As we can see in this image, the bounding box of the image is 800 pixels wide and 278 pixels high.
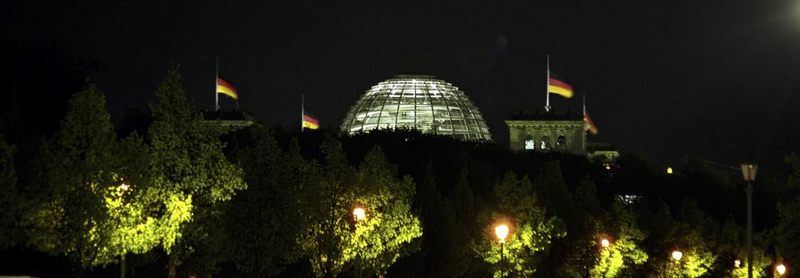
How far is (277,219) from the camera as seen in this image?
157 ft

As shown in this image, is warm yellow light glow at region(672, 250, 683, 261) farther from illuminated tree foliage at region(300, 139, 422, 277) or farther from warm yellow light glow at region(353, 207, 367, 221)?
warm yellow light glow at region(353, 207, 367, 221)

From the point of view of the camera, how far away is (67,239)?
39156mm

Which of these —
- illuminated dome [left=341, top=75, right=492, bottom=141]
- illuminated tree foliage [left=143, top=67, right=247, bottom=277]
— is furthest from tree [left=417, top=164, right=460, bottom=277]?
illuminated dome [left=341, top=75, right=492, bottom=141]

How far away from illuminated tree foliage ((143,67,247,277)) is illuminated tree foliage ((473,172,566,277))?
18.3 meters

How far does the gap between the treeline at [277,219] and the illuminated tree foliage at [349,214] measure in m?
0.06

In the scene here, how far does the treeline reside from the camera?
39250 millimetres

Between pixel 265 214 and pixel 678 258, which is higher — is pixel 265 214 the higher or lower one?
the higher one

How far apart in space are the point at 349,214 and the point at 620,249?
22.5 metres

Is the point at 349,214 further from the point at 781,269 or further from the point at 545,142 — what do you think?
the point at 545,142

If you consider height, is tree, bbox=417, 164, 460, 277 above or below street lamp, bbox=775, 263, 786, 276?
above

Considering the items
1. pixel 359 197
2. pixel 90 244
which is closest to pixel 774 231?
pixel 359 197

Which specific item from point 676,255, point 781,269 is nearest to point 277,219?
point 676,255

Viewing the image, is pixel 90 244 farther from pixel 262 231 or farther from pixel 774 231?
pixel 774 231

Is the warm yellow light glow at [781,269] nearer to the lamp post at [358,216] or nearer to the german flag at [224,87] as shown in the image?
the lamp post at [358,216]
